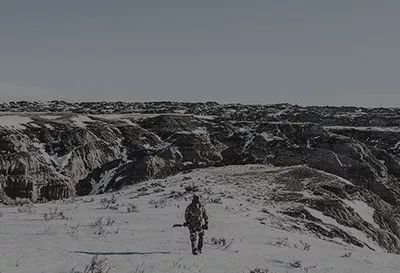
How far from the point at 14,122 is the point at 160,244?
53.3m

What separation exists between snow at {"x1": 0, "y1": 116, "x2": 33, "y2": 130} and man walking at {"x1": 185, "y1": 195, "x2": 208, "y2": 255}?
166 feet

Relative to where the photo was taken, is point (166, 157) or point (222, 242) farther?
point (166, 157)

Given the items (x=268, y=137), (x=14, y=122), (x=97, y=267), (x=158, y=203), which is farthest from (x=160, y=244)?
(x=268, y=137)

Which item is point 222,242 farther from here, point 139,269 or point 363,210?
point 363,210

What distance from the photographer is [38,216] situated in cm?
1825

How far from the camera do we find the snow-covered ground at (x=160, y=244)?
37.6 feet

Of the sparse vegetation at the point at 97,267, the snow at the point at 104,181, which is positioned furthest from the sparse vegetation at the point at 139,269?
the snow at the point at 104,181

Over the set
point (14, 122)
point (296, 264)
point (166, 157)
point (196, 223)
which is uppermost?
point (14, 122)

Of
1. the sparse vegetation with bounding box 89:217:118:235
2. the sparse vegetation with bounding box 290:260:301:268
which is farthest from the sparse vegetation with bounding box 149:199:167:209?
the sparse vegetation with bounding box 290:260:301:268

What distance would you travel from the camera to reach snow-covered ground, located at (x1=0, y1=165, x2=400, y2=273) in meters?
11.5

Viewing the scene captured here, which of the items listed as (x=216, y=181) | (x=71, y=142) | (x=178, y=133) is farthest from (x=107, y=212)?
(x=178, y=133)

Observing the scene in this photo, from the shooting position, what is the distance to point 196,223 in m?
13.2

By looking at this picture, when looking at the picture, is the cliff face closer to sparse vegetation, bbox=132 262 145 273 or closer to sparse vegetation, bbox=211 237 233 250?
sparse vegetation, bbox=211 237 233 250

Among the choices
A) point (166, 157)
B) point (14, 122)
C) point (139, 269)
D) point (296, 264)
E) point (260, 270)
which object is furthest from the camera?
point (166, 157)
